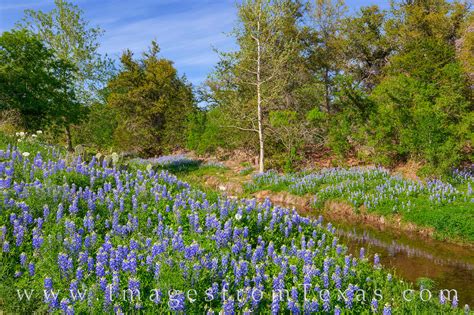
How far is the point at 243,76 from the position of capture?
77.4 feet

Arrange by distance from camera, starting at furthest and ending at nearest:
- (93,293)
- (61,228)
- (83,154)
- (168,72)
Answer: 1. (168,72)
2. (83,154)
3. (61,228)
4. (93,293)

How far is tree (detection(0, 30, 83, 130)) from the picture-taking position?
2164 cm

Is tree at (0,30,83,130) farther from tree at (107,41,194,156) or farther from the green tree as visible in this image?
the green tree

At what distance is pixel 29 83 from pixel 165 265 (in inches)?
829

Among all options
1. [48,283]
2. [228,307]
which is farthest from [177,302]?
[48,283]

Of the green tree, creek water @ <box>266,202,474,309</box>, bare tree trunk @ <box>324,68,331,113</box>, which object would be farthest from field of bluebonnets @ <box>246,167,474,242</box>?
bare tree trunk @ <box>324,68,331,113</box>

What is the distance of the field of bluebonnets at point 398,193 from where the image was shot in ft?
39.9

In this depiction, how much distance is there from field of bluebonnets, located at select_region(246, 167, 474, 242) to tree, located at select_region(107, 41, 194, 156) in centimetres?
1373

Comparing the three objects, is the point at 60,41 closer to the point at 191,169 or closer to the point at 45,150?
the point at 191,169

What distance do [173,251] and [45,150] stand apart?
30.5 ft

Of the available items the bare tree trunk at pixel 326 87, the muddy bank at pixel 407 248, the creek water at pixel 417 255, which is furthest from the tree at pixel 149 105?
the creek water at pixel 417 255

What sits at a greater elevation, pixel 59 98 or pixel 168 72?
pixel 168 72

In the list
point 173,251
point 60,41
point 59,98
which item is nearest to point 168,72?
point 59,98

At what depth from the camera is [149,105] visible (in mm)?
31828
